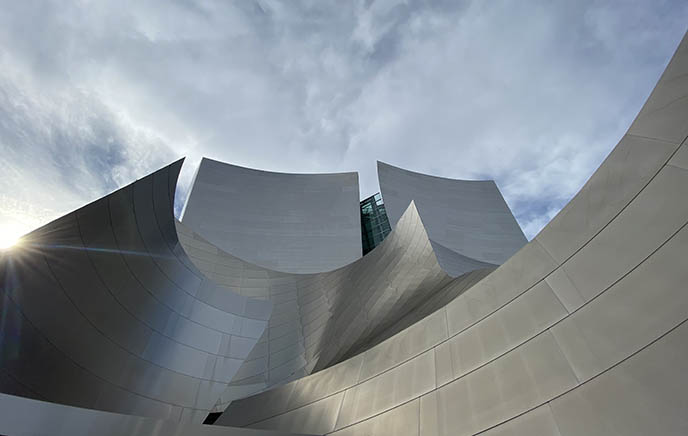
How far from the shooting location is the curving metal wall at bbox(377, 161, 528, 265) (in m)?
30.0

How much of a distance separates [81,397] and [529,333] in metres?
7.85

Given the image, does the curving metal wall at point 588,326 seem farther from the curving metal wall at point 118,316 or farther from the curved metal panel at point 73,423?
the curving metal wall at point 118,316

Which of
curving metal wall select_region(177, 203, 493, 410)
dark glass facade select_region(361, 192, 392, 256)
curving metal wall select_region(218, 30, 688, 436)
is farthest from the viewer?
dark glass facade select_region(361, 192, 392, 256)

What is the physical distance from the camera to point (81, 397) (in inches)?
261

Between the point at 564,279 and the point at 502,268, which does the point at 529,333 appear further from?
the point at 502,268

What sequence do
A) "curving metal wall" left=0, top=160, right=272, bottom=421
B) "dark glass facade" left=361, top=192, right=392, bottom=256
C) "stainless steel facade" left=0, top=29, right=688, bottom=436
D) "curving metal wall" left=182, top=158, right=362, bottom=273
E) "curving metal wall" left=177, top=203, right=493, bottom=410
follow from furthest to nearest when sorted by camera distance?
"dark glass facade" left=361, top=192, right=392, bottom=256 → "curving metal wall" left=182, top=158, right=362, bottom=273 → "curving metal wall" left=177, top=203, right=493, bottom=410 → "curving metal wall" left=0, top=160, right=272, bottom=421 → "stainless steel facade" left=0, top=29, right=688, bottom=436

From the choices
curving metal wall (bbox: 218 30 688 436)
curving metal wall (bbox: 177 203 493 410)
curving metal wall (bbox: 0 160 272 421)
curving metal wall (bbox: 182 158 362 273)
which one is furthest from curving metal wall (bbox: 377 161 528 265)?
curving metal wall (bbox: 218 30 688 436)

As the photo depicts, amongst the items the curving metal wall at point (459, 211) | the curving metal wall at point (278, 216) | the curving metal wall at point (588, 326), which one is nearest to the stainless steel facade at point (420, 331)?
the curving metal wall at point (588, 326)

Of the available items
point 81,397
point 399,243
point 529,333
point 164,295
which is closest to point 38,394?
point 81,397

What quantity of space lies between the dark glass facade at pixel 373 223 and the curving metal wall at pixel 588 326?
27147 millimetres

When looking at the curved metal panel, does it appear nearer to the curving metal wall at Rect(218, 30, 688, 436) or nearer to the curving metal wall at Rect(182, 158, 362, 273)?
the curving metal wall at Rect(218, 30, 688, 436)

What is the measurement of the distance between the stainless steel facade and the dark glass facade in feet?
73.3

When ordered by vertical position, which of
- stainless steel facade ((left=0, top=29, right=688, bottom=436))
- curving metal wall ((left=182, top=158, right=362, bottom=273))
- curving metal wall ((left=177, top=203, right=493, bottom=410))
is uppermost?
curving metal wall ((left=182, top=158, right=362, bottom=273))

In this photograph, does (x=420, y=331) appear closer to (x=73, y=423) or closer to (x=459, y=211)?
(x=73, y=423)
